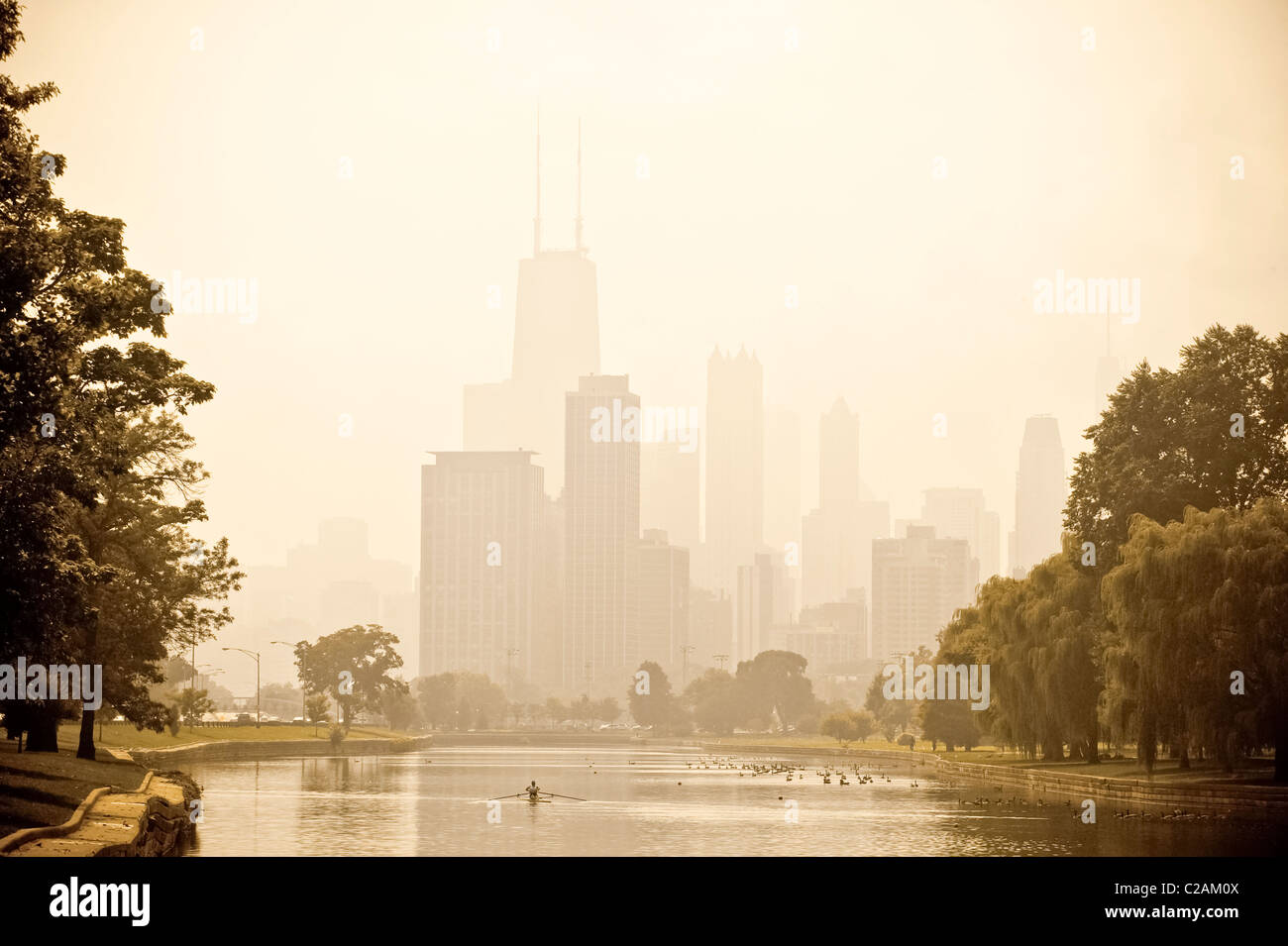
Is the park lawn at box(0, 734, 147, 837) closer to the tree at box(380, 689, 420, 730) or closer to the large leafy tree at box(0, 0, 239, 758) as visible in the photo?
the large leafy tree at box(0, 0, 239, 758)

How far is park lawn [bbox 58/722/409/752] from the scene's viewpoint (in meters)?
90.8

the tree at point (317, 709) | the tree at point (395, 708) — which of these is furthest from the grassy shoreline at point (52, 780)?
the tree at point (395, 708)

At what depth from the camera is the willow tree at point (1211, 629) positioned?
56531 millimetres

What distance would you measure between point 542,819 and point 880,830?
49.8ft

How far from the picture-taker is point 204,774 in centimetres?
9219

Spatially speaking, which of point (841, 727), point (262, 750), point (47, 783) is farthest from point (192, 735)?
point (841, 727)

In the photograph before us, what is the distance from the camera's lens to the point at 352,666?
593ft

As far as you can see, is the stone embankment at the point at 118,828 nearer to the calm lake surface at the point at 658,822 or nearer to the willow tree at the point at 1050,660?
the calm lake surface at the point at 658,822

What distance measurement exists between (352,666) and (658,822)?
121733 mm

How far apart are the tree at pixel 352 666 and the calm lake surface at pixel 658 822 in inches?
3011
